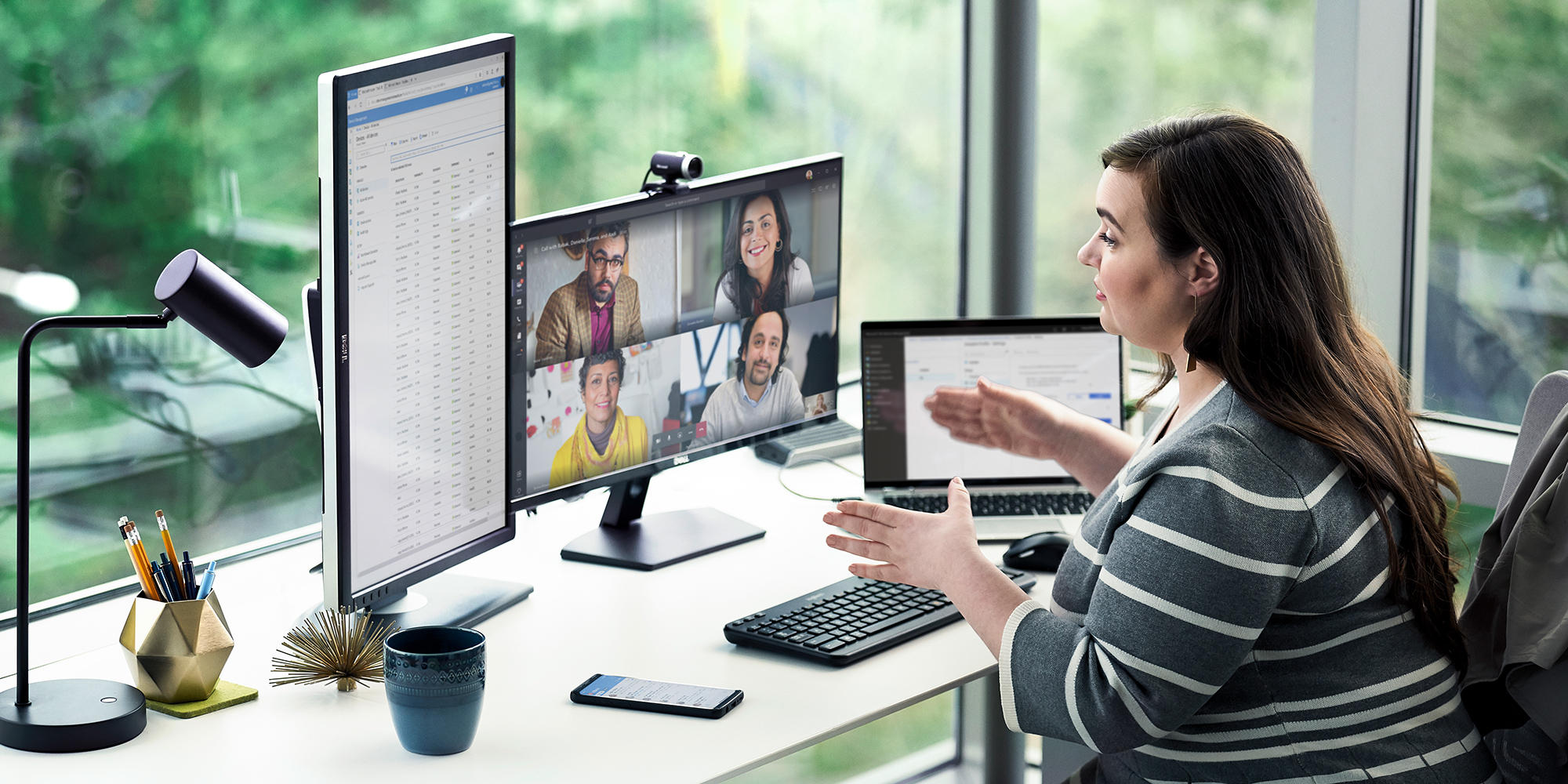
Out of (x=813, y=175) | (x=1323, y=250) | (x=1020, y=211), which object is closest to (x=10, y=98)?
(x=813, y=175)

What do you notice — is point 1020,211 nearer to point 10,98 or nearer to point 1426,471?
point 1426,471

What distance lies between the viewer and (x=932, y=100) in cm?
283

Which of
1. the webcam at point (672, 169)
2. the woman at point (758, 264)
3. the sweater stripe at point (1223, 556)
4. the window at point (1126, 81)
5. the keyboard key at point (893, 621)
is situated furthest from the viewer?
the window at point (1126, 81)

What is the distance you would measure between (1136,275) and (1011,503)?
2.18ft

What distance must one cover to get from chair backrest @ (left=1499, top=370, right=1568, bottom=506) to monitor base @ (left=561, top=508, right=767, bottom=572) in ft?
3.02

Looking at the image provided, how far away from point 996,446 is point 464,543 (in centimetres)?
69

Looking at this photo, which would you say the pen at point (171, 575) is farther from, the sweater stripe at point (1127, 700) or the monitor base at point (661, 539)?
the sweater stripe at point (1127, 700)

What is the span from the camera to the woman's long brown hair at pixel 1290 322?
52.3 inches

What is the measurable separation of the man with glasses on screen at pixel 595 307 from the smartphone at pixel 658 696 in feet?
1.48

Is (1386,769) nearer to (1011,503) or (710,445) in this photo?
(1011,503)

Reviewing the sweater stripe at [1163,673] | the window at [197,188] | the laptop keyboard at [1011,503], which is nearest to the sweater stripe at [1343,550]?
the sweater stripe at [1163,673]

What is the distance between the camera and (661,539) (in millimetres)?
1898

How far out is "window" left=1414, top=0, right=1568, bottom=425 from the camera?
2172 mm

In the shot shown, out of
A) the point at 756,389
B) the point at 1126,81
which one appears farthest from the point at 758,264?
the point at 1126,81
